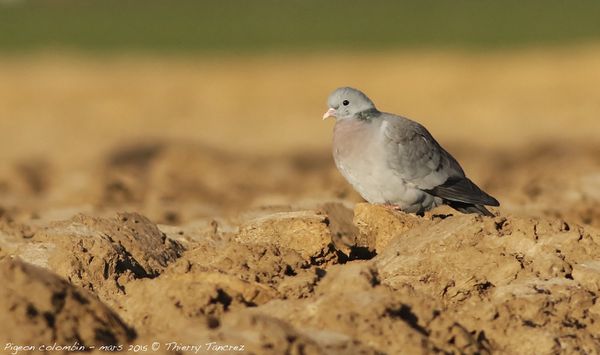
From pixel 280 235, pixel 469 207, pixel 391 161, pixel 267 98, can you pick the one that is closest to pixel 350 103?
pixel 391 161

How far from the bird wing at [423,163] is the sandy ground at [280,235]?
8.3 inches

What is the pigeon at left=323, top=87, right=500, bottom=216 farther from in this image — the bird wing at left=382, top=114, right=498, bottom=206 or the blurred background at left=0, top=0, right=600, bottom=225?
the blurred background at left=0, top=0, right=600, bottom=225

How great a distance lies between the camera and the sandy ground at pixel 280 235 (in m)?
5.22

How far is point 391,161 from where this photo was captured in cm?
745

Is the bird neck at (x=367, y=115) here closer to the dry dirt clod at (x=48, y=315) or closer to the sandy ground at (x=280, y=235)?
the sandy ground at (x=280, y=235)

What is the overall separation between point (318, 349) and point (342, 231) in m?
3.34

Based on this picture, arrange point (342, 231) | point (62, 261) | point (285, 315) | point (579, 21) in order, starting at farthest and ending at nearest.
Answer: point (579, 21) < point (342, 231) < point (62, 261) < point (285, 315)

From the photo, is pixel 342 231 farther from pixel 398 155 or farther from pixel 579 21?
pixel 579 21

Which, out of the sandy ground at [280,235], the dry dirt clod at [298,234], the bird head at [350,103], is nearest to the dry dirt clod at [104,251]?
the sandy ground at [280,235]

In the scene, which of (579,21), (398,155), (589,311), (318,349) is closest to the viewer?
(318,349)

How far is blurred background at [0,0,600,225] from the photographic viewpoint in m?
13.2

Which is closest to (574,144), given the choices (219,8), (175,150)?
(175,150)

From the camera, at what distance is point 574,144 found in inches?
709

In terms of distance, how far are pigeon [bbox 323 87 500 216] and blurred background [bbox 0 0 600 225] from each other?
89.0 inches
